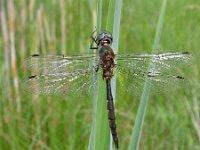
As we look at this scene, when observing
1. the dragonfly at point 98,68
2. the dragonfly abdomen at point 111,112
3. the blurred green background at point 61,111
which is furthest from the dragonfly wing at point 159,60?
the blurred green background at point 61,111

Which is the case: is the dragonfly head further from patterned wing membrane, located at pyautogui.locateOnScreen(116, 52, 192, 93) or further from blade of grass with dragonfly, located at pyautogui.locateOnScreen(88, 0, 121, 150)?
Result: blade of grass with dragonfly, located at pyautogui.locateOnScreen(88, 0, 121, 150)

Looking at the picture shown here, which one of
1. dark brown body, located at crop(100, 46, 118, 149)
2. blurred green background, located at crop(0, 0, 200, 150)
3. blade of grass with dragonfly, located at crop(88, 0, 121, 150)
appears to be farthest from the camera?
blurred green background, located at crop(0, 0, 200, 150)

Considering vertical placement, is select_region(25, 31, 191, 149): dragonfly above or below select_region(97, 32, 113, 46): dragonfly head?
below

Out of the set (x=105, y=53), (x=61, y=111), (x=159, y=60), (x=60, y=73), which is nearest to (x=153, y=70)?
(x=159, y=60)

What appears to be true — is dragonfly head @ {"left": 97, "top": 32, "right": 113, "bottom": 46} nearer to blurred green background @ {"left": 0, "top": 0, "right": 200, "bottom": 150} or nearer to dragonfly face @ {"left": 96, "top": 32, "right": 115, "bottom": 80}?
dragonfly face @ {"left": 96, "top": 32, "right": 115, "bottom": 80}

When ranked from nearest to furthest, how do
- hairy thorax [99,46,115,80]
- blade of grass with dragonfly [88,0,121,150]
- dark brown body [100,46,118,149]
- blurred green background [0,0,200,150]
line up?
blade of grass with dragonfly [88,0,121,150], dark brown body [100,46,118,149], hairy thorax [99,46,115,80], blurred green background [0,0,200,150]

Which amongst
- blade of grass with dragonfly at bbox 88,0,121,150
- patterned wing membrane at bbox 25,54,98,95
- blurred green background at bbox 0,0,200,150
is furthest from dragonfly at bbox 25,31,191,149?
blurred green background at bbox 0,0,200,150

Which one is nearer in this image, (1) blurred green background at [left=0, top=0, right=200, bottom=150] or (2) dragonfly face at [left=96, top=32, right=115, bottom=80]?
(2) dragonfly face at [left=96, top=32, right=115, bottom=80]

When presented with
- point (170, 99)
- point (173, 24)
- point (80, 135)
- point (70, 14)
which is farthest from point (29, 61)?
point (173, 24)
